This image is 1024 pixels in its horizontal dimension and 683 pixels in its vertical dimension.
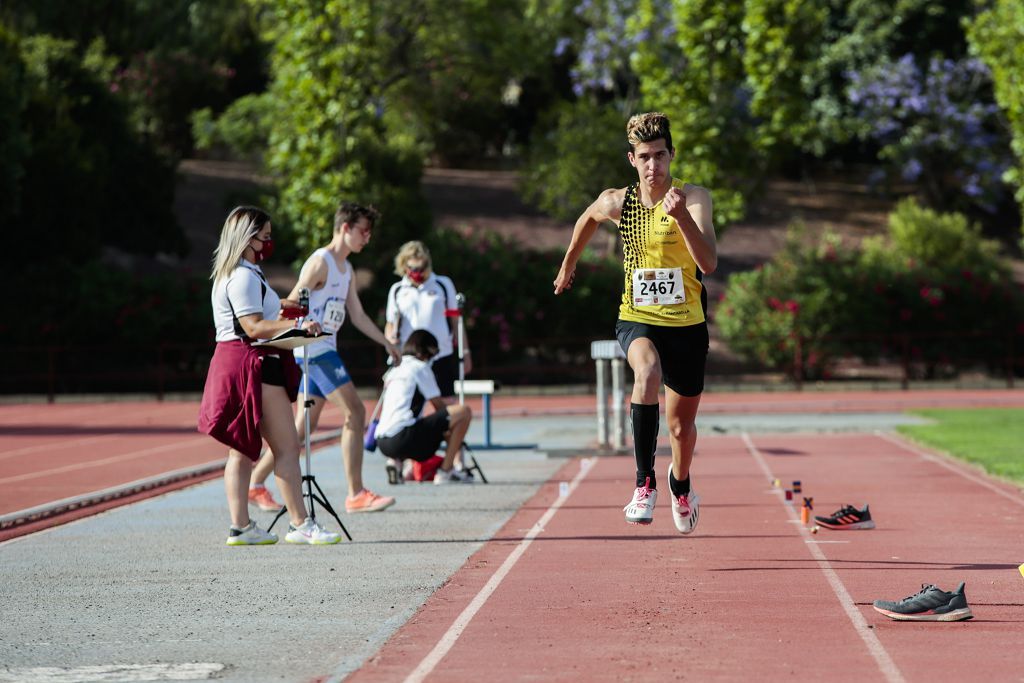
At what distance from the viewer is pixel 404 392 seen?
43.4 ft

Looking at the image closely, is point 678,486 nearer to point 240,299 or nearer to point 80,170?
point 240,299

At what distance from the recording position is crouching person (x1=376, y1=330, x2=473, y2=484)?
13.3 m

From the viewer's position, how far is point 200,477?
16.0 meters

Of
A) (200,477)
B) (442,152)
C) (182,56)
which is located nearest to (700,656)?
(200,477)

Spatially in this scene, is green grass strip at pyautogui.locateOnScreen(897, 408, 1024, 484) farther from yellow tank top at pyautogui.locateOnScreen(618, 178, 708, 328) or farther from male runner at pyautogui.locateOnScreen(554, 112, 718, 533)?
yellow tank top at pyautogui.locateOnScreen(618, 178, 708, 328)

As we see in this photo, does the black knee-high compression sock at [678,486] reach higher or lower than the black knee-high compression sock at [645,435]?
lower

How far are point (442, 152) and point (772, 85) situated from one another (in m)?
29.2

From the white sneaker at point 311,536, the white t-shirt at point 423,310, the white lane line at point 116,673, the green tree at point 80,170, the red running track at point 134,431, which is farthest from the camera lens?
the green tree at point 80,170

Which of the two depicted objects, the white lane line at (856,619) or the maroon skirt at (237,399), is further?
the maroon skirt at (237,399)

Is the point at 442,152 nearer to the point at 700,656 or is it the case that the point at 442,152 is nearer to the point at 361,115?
the point at 361,115

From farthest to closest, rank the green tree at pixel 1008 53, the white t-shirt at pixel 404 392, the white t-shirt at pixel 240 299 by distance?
the green tree at pixel 1008 53
the white t-shirt at pixel 404 392
the white t-shirt at pixel 240 299

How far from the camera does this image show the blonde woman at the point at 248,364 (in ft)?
32.2

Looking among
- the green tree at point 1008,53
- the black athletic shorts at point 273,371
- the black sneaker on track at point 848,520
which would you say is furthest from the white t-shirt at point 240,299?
the green tree at point 1008,53

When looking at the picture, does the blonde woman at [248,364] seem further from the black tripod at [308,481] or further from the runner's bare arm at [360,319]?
the runner's bare arm at [360,319]
